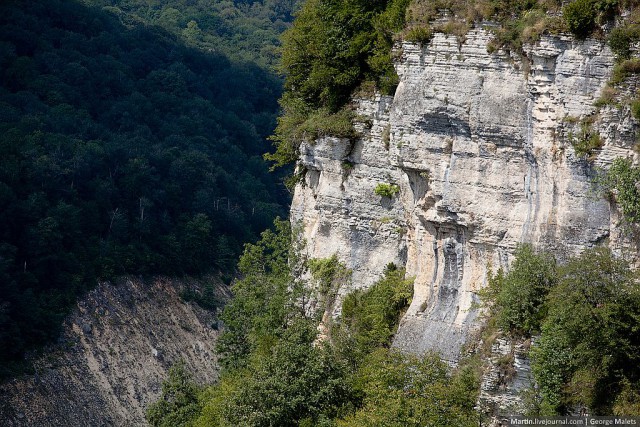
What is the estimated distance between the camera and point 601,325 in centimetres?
1919

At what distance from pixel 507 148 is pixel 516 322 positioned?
3.32 metres

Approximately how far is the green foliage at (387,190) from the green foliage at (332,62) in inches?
61.6

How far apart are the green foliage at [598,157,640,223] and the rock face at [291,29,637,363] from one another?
0.28 m

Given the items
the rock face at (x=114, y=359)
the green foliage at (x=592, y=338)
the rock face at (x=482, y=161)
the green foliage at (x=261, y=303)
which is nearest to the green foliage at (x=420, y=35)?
the rock face at (x=482, y=161)

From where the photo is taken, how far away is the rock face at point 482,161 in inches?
801

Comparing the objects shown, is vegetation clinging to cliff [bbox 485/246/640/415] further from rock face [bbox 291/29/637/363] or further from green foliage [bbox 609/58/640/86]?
green foliage [bbox 609/58/640/86]

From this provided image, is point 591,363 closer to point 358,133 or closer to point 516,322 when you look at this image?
point 516,322

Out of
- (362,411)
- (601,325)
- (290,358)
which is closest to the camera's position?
(601,325)

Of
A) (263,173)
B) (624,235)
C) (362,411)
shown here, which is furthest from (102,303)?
(624,235)

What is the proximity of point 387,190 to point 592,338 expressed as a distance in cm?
787

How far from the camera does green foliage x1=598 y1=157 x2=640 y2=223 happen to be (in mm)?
19688

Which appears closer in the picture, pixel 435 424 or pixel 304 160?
pixel 435 424

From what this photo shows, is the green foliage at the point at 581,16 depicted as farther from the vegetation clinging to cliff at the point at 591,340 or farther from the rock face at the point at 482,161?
the vegetation clinging to cliff at the point at 591,340

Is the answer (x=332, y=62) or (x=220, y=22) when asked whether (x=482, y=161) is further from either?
(x=220, y=22)
